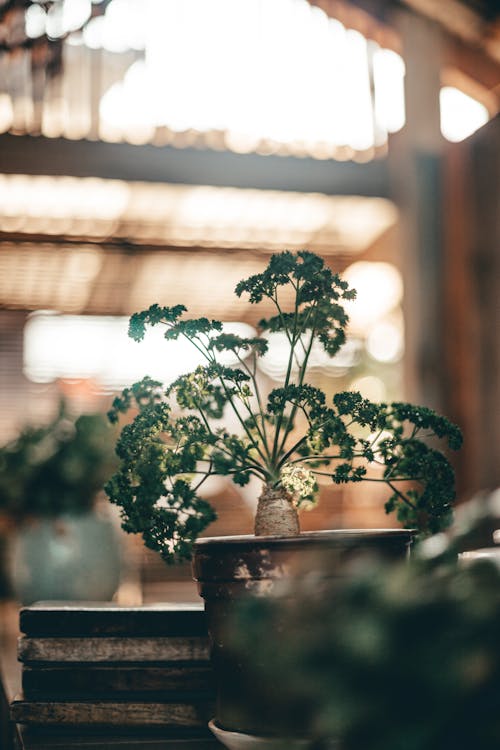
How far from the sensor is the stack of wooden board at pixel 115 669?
136cm

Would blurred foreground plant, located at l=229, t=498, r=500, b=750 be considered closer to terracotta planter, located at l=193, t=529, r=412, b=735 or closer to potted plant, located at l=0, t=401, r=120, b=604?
terracotta planter, located at l=193, t=529, r=412, b=735

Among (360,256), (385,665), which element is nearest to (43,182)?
(360,256)

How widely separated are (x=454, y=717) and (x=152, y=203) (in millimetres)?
5313

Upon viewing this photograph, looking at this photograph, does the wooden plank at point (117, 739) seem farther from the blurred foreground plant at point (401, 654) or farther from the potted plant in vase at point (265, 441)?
the blurred foreground plant at point (401, 654)

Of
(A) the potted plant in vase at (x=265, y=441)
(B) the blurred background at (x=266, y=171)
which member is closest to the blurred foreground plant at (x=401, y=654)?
(A) the potted plant in vase at (x=265, y=441)

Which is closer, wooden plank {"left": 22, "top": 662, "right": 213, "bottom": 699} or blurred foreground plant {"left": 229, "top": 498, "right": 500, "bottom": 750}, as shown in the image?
blurred foreground plant {"left": 229, "top": 498, "right": 500, "bottom": 750}

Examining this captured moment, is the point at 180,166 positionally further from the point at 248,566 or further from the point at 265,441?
the point at 248,566

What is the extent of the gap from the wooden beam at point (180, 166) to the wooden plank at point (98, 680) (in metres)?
4.29

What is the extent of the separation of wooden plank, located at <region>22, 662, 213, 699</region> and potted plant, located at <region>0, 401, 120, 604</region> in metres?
1.58

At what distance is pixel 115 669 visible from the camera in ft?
4.56

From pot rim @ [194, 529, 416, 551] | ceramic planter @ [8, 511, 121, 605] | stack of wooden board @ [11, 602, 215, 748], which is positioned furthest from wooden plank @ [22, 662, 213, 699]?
ceramic planter @ [8, 511, 121, 605]

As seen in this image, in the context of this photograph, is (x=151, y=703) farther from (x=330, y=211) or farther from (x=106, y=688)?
(x=330, y=211)

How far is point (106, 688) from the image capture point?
1387 mm

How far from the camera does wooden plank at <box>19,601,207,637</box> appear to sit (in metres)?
1.41
